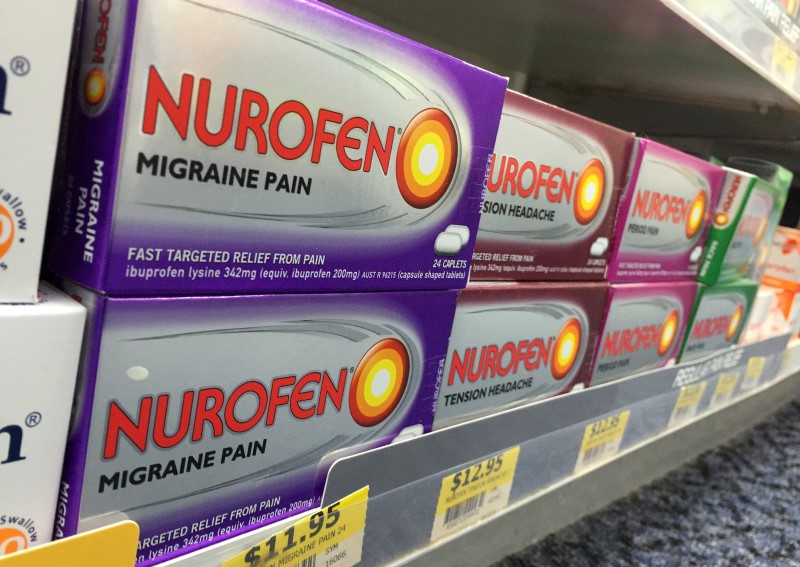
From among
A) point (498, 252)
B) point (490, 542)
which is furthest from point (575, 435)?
point (498, 252)

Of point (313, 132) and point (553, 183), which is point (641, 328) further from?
point (313, 132)

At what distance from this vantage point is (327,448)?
522mm

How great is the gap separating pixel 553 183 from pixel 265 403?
399 mm

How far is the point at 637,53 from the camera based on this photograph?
0.96m

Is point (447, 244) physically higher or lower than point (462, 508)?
higher

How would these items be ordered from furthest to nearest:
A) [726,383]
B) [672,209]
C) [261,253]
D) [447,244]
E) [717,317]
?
[726,383] < [717,317] < [672,209] < [447,244] < [261,253]

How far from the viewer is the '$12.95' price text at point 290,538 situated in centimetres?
47

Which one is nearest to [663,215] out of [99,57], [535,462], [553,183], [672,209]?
[672,209]

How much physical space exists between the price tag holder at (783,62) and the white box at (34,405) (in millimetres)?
955

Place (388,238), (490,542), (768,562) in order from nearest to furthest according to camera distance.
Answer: (388,238) < (490,542) < (768,562)

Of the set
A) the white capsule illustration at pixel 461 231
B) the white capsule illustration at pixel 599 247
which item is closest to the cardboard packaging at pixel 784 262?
the white capsule illustration at pixel 599 247

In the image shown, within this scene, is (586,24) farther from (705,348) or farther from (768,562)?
(768,562)

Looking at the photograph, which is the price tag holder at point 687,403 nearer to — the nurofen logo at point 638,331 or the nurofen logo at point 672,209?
the nurofen logo at point 638,331

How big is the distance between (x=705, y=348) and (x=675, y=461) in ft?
1.00
